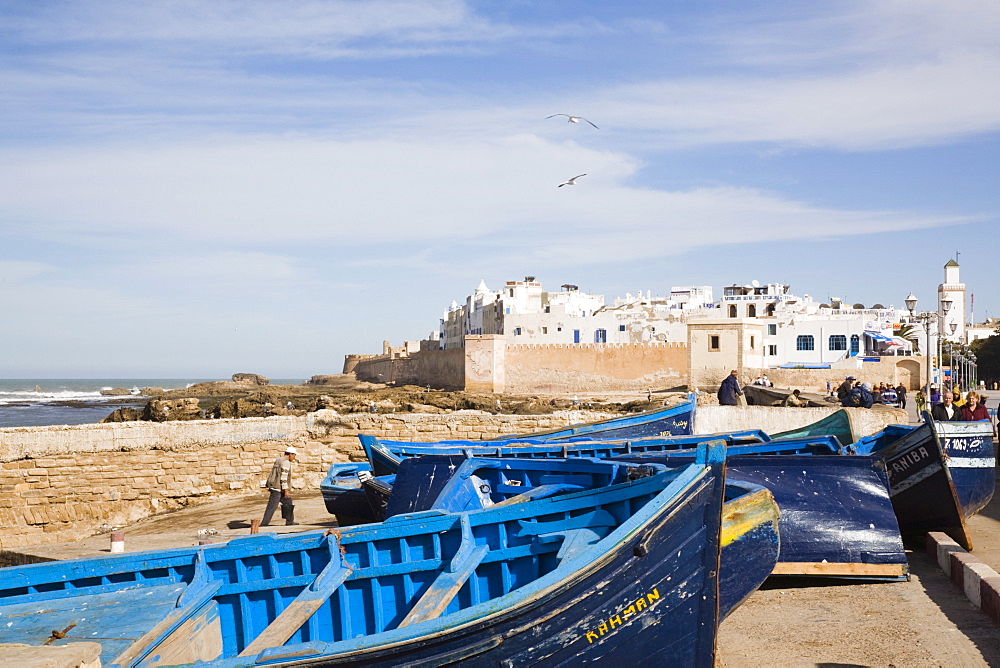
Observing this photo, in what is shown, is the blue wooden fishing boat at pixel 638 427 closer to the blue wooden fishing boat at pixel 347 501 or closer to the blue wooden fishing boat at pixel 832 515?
the blue wooden fishing boat at pixel 347 501

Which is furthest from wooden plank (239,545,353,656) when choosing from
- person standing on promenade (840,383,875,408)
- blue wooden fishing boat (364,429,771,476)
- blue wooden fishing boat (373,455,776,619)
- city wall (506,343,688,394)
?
city wall (506,343,688,394)

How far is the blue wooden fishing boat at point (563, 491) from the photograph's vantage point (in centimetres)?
586

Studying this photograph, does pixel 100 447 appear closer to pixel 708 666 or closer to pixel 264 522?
pixel 264 522

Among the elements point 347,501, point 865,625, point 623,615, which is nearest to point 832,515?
point 865,625

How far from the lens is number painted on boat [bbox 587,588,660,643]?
15.9 ft

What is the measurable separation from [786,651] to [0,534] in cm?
1116

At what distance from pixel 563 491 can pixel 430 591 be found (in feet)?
7.09

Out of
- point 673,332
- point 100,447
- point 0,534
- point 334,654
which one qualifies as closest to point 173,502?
point 100,447

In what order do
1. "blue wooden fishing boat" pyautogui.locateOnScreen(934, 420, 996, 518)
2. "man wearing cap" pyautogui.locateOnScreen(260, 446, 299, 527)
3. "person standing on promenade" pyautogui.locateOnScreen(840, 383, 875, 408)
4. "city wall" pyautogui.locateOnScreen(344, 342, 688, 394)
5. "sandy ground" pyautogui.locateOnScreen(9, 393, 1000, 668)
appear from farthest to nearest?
"city wall" pyautogui.locateOnScreen(344, 342, 688, 394), "person standing on promenade" pyautogui.locateOnScreen(840, 383, 875, 408), "man wearing cap" pyautogui.locateOnScreen(260, 446, 299, 527), "blue wooden fishing boat" pyautogui.locateOnScreen(934, 420, 996, 518), "sandy ground" pyautogui.locateOnScreen(9, 393, 1000, 668)

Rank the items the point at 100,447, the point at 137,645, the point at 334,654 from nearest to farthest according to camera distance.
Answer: the point at 334,654
the point at 137,645
the point at 100,447

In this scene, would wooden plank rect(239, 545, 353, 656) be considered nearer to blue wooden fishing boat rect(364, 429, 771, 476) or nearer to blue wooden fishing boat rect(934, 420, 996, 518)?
blue wooden fishing boat rect(364, 429, 771, 476)

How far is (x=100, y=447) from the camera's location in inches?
533

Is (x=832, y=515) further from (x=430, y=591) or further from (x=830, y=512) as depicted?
(x=430, y=591)

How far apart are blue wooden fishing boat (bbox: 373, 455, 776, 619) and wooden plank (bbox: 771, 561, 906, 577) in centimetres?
94
